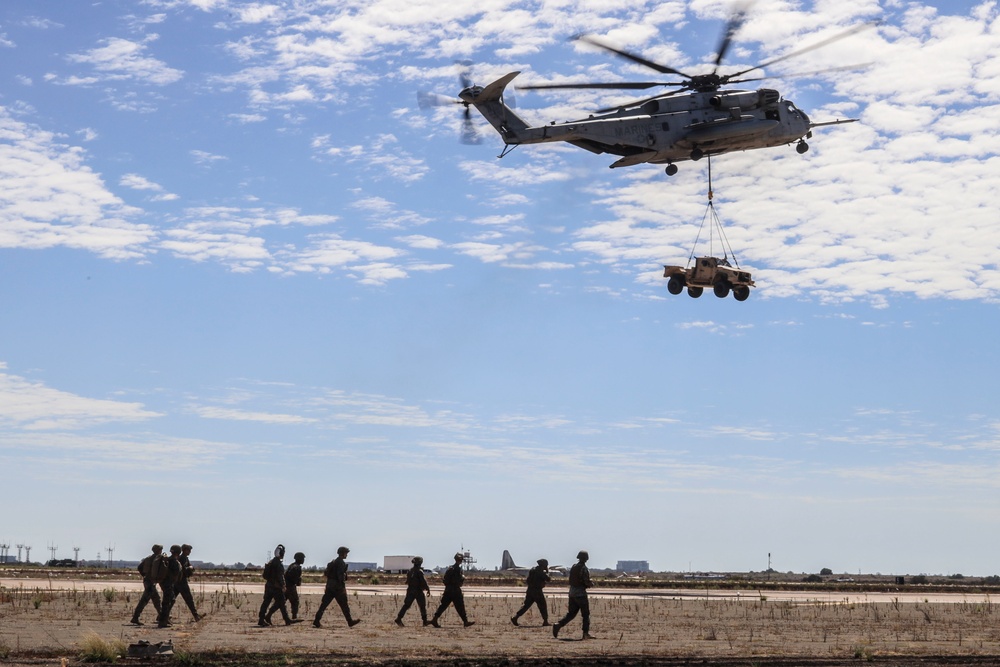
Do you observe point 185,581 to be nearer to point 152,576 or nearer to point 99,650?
point 152,576

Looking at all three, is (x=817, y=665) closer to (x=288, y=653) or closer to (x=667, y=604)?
(x=288, y=653)

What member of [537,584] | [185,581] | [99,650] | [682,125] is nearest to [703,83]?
[682,125]

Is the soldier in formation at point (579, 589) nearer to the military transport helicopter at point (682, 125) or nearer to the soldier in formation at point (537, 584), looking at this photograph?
the soldier in formation at point (537, 584)

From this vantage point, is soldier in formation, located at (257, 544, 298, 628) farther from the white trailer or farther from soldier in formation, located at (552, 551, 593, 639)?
the white trailer

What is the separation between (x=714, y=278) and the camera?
135 feet

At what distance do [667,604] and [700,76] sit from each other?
18.9m

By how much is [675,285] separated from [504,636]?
20052mm

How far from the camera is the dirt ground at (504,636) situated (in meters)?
19.8

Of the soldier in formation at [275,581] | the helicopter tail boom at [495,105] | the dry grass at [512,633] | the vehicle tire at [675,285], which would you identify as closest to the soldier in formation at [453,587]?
the dry grass at [512,633]

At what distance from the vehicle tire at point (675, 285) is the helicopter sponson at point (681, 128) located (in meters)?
3.97

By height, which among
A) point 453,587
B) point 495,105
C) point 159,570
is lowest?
point 453,587

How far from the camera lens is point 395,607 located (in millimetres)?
34344

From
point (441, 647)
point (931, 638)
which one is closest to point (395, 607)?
point (441, 647)

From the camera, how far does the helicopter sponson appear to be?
39.3m
